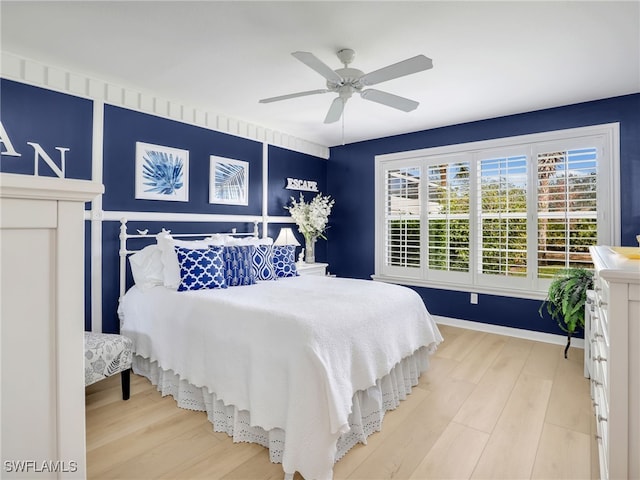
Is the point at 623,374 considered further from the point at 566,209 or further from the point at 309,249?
the point at 309,249

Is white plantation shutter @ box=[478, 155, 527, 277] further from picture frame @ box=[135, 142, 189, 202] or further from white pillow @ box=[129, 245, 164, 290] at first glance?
white pillow @ box=[129, 245, 164, 290]

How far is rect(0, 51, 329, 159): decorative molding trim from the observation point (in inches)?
106

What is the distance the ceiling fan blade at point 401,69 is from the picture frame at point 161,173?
2.21m

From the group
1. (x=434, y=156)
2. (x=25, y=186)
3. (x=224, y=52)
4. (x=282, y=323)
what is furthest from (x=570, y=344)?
(x=25, y=186)

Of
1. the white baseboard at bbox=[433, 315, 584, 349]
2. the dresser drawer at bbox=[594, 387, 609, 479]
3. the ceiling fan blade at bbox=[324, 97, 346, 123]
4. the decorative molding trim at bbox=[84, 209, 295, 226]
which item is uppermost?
the ceiling fan blade at bbox=[324, 97, 346, 123]

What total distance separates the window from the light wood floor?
4.54 feet


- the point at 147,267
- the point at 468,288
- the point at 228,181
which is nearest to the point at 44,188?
the point at 147,267

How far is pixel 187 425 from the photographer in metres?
2.27

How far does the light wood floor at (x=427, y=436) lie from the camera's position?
1.85m

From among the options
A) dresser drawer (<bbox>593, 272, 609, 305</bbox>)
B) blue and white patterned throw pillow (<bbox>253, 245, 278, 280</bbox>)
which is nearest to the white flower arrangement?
blue and white patterned throw pillow (<bbox>253, 245, 278, 280</bbox>)

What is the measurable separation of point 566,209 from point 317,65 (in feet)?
10.3

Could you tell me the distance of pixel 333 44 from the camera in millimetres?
2471

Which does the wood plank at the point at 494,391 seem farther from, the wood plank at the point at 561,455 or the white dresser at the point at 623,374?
the white dresser at the point at 623,374

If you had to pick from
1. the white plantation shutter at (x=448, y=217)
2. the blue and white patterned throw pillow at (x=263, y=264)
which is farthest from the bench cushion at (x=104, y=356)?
the white plantation shutter at (x=448, y=217)
